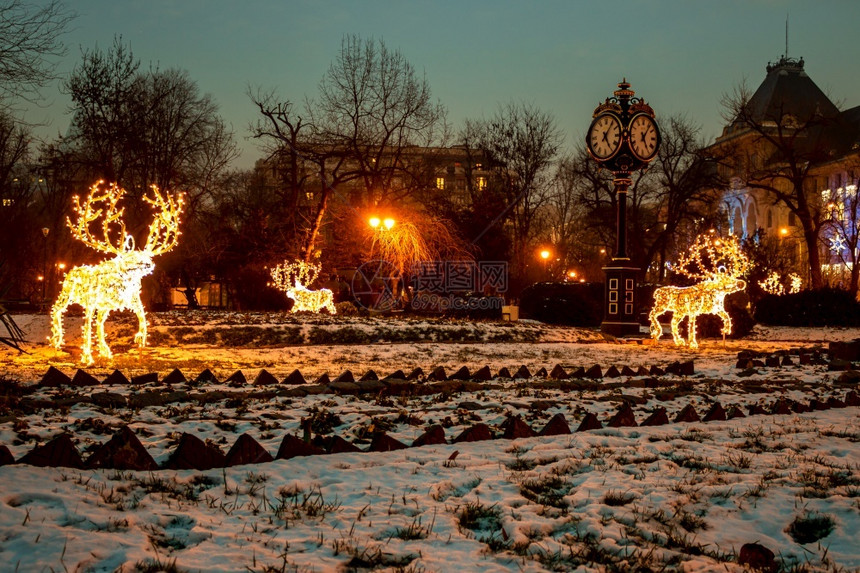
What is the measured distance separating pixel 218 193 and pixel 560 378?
1289 inches

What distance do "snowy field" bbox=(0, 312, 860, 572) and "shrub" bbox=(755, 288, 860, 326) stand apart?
76.2 feet

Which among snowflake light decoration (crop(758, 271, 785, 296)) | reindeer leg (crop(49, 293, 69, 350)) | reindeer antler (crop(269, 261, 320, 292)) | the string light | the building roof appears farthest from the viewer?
the building roof

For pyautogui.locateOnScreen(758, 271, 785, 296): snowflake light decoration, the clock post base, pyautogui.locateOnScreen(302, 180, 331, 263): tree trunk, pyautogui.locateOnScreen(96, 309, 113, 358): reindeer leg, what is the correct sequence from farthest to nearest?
pyautogui.locateOnScreen(758, 271, 785, 296): snowflake light decoration, pyautogui.locateOnScreen(302, 180, 331, 263): tree trunk, the clock post base, pyautogui.locateOnScreen(96, 309, 113, 358): reindeer leg

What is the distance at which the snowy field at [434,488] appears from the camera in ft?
10.0

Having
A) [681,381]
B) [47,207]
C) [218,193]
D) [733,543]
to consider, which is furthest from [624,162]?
[47,207]

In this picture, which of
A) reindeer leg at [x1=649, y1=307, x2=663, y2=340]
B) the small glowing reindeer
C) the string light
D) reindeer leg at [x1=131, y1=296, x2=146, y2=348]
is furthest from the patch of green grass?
the string light

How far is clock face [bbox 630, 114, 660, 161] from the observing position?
20.5 metres

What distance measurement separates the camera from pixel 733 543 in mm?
3322

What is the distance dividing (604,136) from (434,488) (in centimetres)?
1845

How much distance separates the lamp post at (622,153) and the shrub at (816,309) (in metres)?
11.6

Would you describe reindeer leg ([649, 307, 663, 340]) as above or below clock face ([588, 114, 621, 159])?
below

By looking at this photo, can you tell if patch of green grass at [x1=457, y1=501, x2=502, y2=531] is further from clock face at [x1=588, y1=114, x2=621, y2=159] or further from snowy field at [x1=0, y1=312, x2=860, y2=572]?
clock face at [x1=588, y1=114, x2=621, y2=159]

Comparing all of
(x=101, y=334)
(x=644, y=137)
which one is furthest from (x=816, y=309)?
(x=101, y=334)

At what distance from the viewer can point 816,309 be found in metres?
28.4
